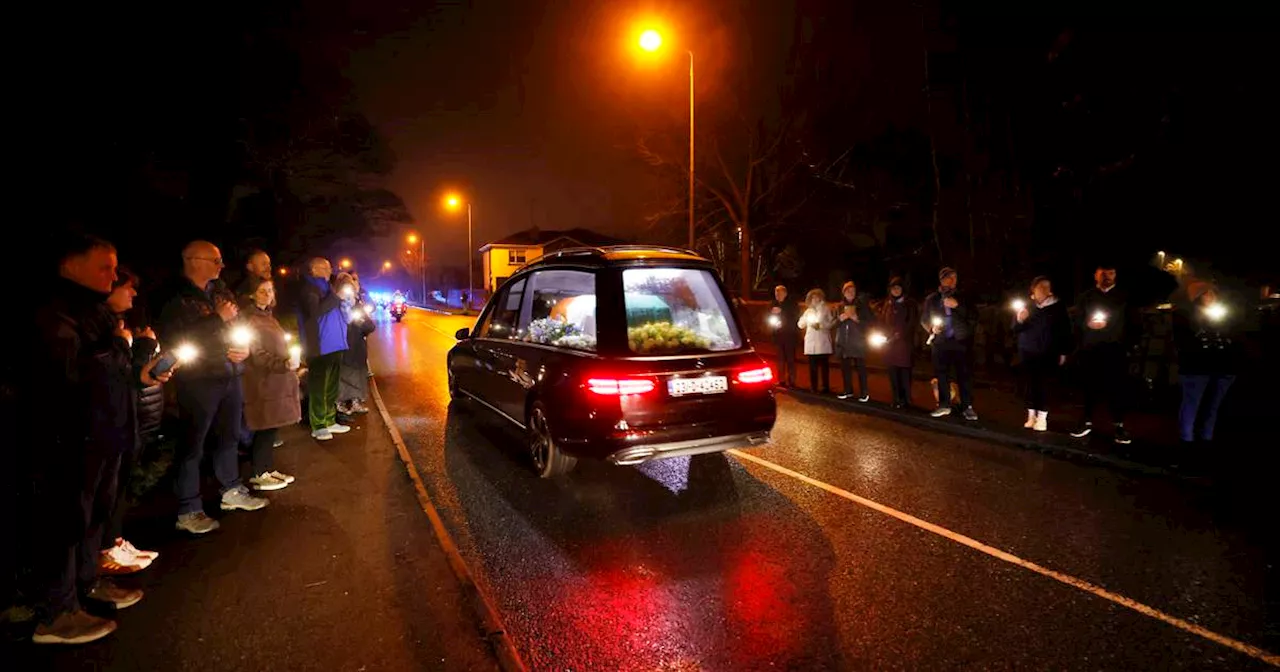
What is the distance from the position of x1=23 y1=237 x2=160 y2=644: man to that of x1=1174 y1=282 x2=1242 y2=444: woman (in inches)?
347

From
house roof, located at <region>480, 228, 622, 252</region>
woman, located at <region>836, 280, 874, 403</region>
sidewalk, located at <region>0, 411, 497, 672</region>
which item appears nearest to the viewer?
sidewalk, located at <region>0, 411, 497, 672</region>

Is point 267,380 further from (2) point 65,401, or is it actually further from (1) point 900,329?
(1) point 900,329

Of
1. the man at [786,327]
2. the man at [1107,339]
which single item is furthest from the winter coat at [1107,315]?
the man at [786,327]

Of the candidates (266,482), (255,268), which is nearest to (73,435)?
(266,482)

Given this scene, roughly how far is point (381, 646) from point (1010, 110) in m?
16.7

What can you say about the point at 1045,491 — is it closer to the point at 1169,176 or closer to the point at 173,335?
the point at 173,335

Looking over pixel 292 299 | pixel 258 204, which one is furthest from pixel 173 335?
pixel 258 204

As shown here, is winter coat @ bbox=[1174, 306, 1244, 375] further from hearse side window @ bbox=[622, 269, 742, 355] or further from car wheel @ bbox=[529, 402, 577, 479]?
car wheel @ bbox=[529, 402, 577, 479]

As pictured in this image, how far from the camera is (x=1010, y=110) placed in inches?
574

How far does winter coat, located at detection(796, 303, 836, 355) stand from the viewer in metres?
9.88

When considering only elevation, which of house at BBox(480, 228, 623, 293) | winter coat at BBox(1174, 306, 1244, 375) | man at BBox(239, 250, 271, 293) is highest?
house at BBox(480, 228, 623, 293)

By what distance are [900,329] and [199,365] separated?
7785 mm

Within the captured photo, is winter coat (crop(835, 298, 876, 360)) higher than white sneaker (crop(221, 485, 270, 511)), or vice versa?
winter coat (crop(835, 298, 876, 360))

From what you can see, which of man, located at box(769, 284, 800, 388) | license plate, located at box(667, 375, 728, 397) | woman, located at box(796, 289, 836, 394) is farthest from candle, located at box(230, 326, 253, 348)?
man, located at box(769, 284, 800, 388)
